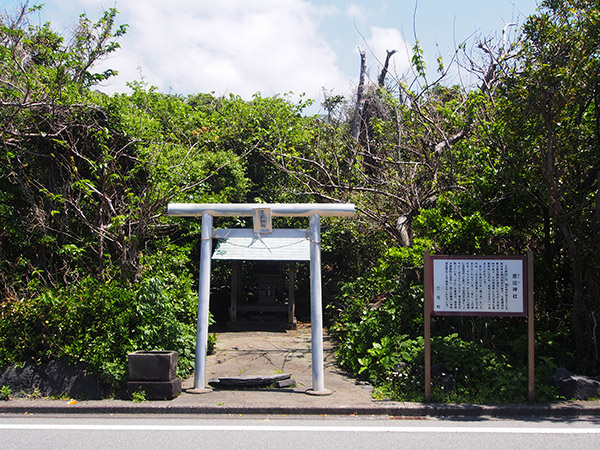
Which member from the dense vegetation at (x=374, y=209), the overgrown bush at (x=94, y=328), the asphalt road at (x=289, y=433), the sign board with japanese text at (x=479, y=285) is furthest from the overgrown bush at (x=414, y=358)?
the overgrown bush at (x=94, y=328)

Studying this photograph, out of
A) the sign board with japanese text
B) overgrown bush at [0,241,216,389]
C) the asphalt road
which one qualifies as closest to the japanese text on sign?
the sign board with japanese text

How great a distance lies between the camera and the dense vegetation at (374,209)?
296 inches

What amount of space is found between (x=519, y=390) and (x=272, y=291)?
8378 millimetres

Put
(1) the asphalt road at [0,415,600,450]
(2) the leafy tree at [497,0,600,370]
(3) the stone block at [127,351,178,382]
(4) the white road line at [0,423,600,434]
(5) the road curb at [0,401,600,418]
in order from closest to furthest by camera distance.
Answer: (1) the asphalt road at [0,415,600,450] → (4) the white road line at [0,423,600,434] → (5) the road curb at [0,401,600,418] → (3) the stone block at [127,351,178,382] → (2) the leafy tree at [497,0,600,370]

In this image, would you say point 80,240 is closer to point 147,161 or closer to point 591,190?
point 147,161

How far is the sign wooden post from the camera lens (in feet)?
23.1

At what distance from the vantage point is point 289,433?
5.82 metres

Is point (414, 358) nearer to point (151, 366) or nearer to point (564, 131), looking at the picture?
point (151, 366)

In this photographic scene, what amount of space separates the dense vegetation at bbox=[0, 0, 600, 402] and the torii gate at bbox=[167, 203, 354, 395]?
2.76 ft

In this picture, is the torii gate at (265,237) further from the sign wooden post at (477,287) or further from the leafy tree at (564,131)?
the leafy tree at (564,131)

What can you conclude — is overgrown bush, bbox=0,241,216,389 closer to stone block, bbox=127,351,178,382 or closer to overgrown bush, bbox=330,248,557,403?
stone block, bbox=127,351,178,382

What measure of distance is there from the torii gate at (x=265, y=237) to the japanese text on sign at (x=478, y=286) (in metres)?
1.60

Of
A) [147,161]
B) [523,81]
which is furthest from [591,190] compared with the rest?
[147,161]

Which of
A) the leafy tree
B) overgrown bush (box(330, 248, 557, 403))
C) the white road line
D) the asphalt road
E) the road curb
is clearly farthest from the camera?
the leafy tree
